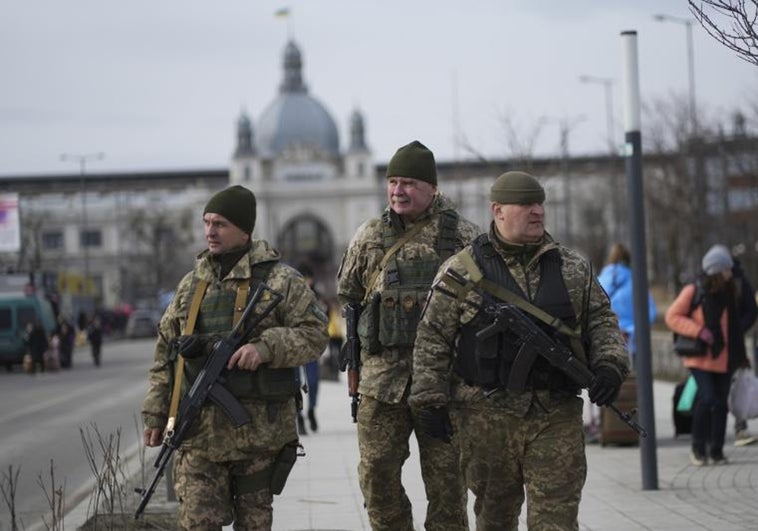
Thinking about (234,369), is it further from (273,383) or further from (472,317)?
(472,317)

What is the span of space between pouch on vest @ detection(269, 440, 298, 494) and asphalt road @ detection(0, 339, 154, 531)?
142 centimetres

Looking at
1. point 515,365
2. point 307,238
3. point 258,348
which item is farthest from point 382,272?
point 307,238

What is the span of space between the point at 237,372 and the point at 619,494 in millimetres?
4825

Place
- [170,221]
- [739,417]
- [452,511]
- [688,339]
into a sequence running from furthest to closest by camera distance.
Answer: [170,221] < [739,417] < [688,339] < [452,511]

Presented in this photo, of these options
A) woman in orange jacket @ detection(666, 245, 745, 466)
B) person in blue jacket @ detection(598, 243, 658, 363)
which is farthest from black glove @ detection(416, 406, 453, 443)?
person in blue jacket @ detection(598, 243, 658, 363)

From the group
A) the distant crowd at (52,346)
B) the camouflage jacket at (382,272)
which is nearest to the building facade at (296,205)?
the distant crowd at (52,346)

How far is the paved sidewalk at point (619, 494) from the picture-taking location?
9539mm

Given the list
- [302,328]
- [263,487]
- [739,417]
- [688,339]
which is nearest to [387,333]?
[302,328]

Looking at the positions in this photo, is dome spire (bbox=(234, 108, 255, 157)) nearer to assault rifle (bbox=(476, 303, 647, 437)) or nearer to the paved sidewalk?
the paved sidewalk

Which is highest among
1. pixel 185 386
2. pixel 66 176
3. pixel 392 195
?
pixel 66 176

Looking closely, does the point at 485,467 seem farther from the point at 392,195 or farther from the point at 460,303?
the point at 392,195

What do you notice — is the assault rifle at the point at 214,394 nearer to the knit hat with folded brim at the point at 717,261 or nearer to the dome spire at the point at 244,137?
the knit hat with folded brim at the point at 717,261

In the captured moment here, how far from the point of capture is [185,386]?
22.1ft

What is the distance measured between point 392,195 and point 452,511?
60.2 inches
